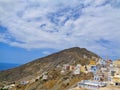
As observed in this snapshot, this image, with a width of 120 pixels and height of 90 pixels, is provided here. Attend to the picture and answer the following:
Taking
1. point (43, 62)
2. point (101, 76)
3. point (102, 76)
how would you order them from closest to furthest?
1. point (101, 76)
2. point (102, 76)
3. point (43, 62)

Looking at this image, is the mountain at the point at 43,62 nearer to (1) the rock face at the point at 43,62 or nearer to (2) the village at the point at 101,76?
(1) the rock face at the point at 43,62

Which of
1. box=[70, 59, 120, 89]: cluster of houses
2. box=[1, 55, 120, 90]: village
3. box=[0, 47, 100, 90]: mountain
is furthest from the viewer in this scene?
box=[0, 47, 100, 90]: mountain

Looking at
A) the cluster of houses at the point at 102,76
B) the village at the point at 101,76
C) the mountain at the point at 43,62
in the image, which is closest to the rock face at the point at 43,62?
the mountain at the point at 43,62

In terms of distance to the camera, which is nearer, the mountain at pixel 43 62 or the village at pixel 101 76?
the village at pixel 101 76

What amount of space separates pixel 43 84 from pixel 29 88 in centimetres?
557

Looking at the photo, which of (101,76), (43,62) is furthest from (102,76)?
(43,62)

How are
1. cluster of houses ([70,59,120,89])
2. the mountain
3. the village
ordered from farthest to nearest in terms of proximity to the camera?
the mountain
cluster of houses ([70,59,120,89])
the village

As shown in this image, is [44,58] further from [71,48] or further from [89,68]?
[89,68]

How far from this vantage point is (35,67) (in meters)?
154

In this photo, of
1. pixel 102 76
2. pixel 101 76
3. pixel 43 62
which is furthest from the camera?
pixel 43 62

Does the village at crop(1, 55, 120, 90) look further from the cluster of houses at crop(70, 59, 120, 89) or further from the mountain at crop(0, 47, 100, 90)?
the mountain at crop(0, 47, 100, 90)

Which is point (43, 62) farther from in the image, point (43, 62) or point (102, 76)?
point (102, 76)

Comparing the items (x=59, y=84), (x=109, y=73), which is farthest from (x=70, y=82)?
(x=109, y=73)

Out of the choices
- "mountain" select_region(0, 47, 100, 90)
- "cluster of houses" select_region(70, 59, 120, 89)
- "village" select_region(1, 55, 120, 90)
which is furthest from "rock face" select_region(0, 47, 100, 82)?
"cluster of houses" select_region(70, 59, 120, 89)
